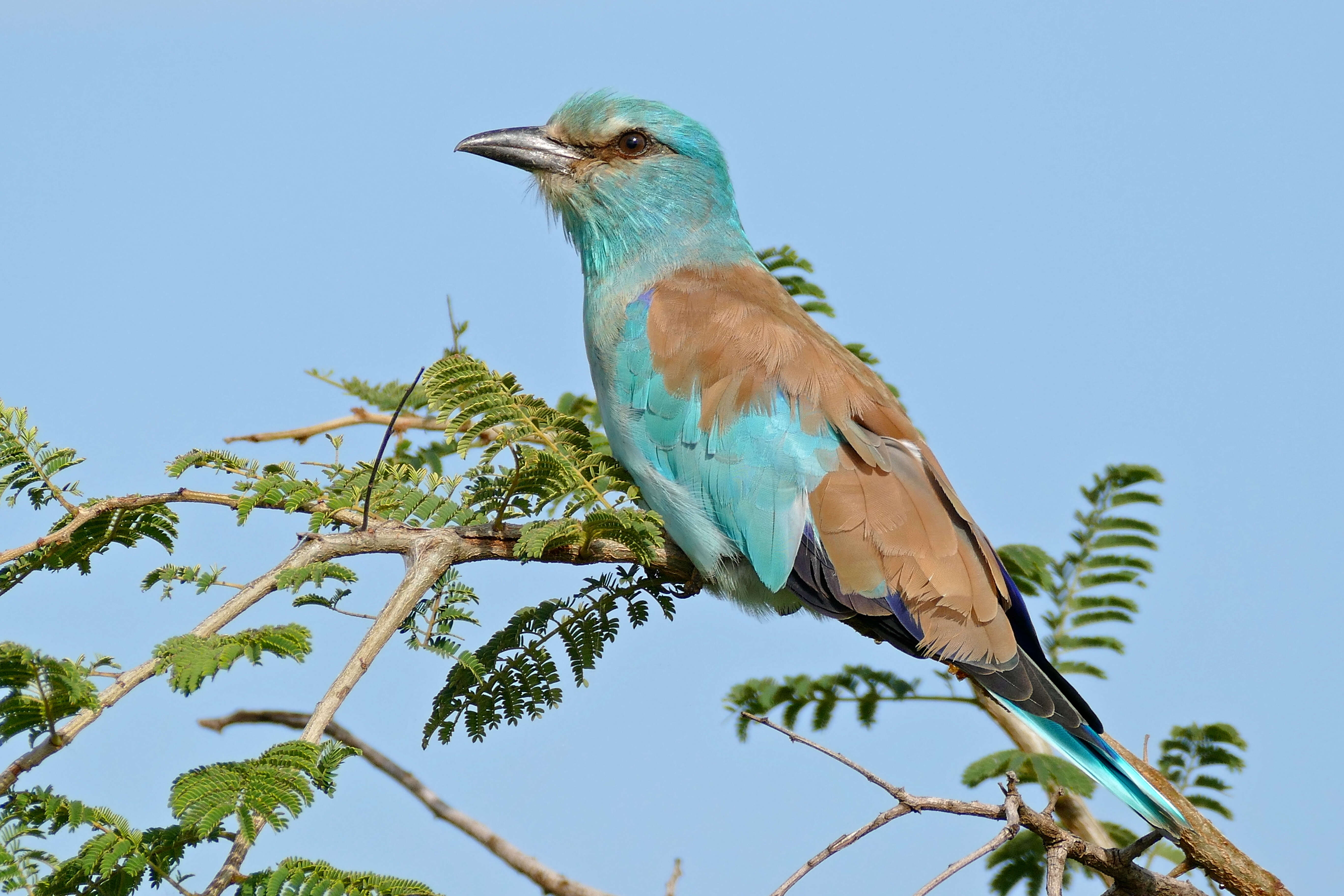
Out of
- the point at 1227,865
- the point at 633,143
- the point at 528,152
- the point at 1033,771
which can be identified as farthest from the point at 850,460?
the point at 528,152

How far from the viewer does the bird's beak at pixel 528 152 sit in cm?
599

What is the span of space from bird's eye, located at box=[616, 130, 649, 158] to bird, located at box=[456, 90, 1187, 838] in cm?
70

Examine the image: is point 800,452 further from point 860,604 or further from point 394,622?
point 394,622

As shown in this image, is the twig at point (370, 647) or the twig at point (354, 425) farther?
the twig at point (354, 425)

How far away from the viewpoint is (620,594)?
4.30 meters

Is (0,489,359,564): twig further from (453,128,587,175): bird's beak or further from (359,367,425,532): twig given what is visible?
(453,128,587,175): bird's beak

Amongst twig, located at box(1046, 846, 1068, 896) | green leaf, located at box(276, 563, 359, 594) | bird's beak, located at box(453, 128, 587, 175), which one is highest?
bird's beak, located at box(453, 128, 587, 175)

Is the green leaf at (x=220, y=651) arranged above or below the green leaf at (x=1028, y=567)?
below

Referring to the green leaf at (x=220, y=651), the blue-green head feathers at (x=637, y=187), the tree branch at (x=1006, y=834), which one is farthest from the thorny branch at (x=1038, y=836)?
the blue-green head feathers at (x=637, y=187)

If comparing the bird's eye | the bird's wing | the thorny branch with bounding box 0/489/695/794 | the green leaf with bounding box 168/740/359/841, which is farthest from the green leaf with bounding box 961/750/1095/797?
the bird's eye

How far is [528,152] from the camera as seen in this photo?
19.7ft

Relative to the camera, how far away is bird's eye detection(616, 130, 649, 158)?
19.6 feet

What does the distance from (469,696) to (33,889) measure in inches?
56.2

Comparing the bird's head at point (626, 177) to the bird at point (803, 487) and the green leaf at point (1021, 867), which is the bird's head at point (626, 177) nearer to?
the bird at point (803, 487)
